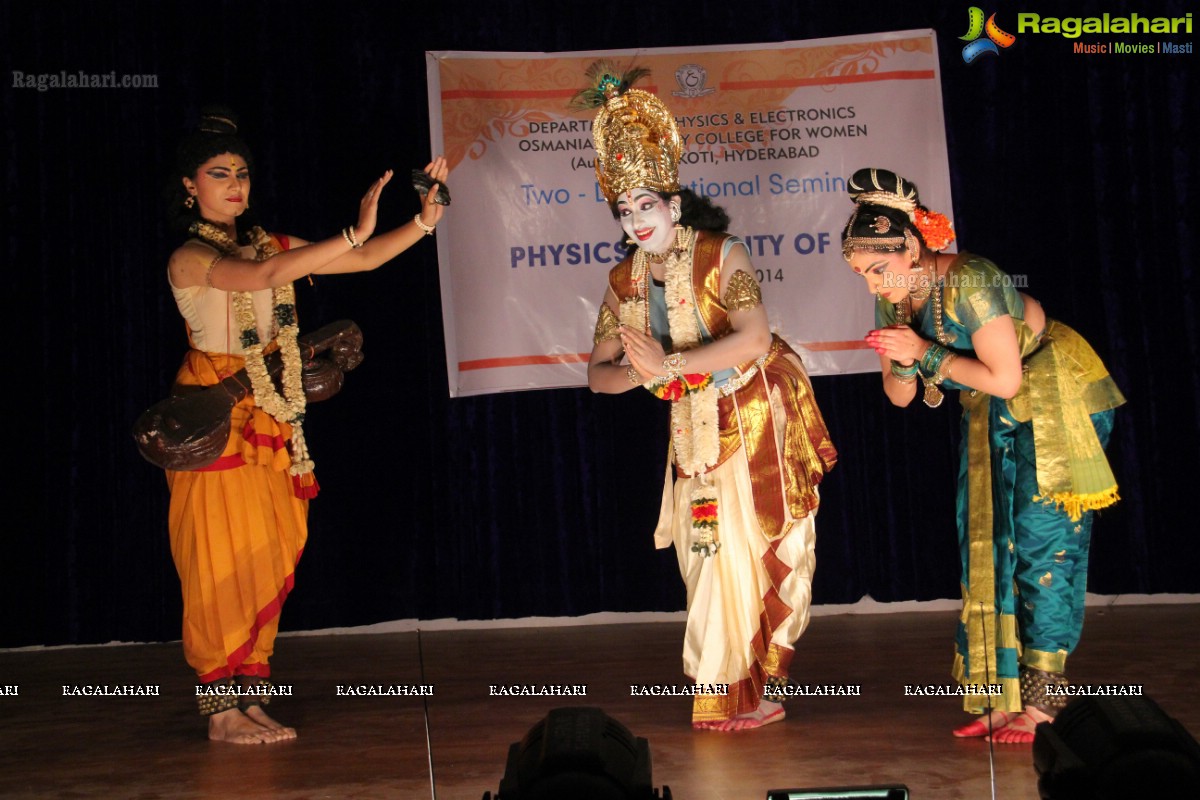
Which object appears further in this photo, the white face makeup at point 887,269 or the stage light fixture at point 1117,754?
the white face makeup at point 887,269

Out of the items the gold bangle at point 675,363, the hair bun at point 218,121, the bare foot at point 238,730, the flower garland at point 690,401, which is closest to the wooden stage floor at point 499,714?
the bare foot at point 238,730

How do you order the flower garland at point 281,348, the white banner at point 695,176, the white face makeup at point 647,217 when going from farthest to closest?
the white banner at point 695,176 < the flower garland at point 281,348 < the white face makeup at point 647,217

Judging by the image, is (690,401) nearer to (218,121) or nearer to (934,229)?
(934,229)

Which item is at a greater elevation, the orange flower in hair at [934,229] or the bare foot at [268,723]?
the orange flower in hair at [934,229]

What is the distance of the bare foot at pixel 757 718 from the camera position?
3.78m

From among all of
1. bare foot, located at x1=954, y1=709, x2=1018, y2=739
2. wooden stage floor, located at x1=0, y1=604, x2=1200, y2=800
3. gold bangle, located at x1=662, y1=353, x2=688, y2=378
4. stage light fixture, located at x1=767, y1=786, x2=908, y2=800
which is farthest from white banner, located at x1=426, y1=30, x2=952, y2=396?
stage light fixture, located at x1=767, y1=786, x2=908, y2=800

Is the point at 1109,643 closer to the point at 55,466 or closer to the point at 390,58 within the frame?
the point at 390,58

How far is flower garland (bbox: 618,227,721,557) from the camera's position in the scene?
12.5 feet

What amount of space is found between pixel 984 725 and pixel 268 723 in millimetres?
1997

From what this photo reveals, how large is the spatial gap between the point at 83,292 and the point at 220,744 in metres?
2.39

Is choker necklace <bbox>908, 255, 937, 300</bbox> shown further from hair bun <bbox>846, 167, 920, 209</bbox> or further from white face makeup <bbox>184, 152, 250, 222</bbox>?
white face makeup <bbox>184, 152, 250, 222</bbox>

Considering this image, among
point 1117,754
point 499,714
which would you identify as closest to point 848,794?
point 1117,754

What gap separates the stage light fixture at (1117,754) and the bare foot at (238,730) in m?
2.60

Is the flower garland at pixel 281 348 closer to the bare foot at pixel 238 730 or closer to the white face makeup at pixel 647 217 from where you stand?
the bare foot at pixel 238 730
